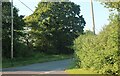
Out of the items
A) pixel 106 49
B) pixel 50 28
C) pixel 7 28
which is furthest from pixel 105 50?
pixel 50 28

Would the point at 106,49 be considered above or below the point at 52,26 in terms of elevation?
below

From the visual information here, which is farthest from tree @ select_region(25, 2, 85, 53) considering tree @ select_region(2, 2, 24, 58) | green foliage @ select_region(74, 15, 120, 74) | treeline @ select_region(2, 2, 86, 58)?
green foliage @ select_region(74, 15, 120, 74)

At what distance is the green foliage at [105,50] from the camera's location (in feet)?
58.6

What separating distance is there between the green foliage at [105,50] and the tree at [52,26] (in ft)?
149

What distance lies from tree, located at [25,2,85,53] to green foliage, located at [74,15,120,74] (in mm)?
45541

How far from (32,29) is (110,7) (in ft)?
169

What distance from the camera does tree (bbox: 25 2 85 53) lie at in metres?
69.8

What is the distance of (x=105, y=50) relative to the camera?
62.6ft

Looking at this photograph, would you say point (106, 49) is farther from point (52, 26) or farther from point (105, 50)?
point (52, 26)

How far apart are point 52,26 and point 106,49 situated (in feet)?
175

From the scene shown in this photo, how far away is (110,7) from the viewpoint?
18188mm

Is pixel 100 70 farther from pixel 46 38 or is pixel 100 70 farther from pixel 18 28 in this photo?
pixel 46 38

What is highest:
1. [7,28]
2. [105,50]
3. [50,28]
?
[50,28]

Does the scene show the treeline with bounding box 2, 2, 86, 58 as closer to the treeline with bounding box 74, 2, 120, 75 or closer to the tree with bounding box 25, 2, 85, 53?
the tree with bounding box 25, 2, 85, 53
